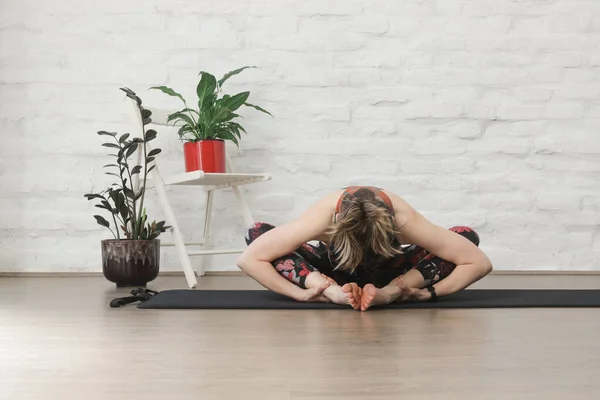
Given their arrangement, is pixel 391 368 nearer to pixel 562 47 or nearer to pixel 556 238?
pixel 556 238

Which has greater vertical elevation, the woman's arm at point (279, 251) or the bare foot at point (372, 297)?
the woman's arm at point (279, 251)

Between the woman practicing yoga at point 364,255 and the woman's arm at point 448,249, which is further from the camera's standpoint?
the woman's arm at point 448,249

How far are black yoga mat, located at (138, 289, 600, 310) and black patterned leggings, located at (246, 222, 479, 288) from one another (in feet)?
0.34

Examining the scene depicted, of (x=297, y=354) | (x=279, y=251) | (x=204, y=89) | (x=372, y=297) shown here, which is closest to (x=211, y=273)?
(x=204, y=89)

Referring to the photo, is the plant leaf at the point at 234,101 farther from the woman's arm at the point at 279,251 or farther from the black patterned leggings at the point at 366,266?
the woman's arm at the point at 279,251

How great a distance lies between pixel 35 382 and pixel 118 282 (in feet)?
6.33

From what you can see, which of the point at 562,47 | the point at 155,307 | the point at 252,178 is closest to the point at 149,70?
the point at 252,178

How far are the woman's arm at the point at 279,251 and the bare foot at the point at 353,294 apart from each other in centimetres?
15

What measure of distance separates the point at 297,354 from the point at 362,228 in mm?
607

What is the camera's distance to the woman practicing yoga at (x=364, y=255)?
6.64 feet

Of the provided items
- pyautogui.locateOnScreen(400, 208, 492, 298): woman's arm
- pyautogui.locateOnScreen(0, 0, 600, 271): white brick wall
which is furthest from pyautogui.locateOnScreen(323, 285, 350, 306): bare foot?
pyautogui.locateOnScreen(0, 0, 600, 271): white brick wall

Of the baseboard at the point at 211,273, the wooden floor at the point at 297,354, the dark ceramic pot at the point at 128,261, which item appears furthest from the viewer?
the baseboard at the point at 211,273

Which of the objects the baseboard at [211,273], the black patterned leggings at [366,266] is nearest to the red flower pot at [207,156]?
the baseboard at [211,273]

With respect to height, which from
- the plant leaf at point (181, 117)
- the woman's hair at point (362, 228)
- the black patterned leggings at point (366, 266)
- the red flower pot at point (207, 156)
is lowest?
the black patterned leggings at point (366, 266)
